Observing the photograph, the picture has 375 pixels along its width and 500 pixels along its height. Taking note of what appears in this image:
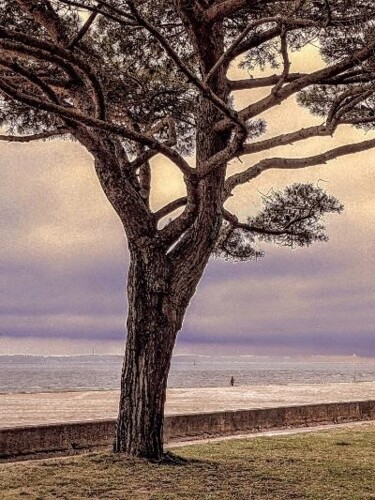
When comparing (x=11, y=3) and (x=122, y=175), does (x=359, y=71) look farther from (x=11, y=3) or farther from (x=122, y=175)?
(x=11, y=3)

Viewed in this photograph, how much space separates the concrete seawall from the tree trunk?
64.5 inches

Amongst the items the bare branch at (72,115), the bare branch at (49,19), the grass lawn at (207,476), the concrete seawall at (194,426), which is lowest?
the grass lawn at (207,476)

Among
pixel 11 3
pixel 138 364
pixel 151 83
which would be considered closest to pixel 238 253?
pixel 151 83

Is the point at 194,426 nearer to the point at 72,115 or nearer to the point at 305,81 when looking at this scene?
the point at 305,81

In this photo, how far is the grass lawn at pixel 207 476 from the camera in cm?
602

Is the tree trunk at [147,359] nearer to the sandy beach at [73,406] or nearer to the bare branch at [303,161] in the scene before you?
the bare branch at [303,161]

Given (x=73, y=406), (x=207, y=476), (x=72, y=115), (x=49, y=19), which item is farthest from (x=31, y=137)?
(x=73, y=406)

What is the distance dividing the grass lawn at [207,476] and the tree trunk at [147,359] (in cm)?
26

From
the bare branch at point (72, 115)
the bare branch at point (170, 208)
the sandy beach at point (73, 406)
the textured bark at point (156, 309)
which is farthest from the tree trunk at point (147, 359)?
the sandy beach at point (73, 406)

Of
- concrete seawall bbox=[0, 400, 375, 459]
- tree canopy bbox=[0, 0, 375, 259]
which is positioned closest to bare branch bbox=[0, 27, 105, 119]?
tree canopy bbox=[0, 0, 375, 259]

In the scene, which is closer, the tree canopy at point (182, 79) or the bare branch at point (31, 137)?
the tree canopy at point (182, 79)

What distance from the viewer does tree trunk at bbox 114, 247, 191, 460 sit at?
729 cm

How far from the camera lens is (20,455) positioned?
8.49 metres

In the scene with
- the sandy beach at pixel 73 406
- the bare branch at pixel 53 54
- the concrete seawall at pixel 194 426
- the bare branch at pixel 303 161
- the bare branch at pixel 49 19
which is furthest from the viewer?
the sandy beach at pixel 73 406
